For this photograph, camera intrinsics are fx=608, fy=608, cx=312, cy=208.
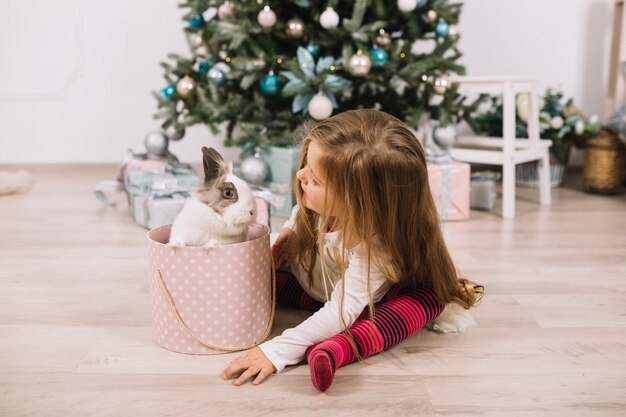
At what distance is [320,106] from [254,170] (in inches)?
12.7

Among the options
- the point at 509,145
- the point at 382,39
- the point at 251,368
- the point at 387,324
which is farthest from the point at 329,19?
the point at 251,368

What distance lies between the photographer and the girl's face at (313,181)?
3.40ft

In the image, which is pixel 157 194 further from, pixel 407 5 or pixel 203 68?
pixel 407 5

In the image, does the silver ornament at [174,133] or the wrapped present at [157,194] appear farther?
the silver ornament at [174,133]

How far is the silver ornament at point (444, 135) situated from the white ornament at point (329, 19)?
1.79 feet

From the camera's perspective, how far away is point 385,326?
3.51 ft

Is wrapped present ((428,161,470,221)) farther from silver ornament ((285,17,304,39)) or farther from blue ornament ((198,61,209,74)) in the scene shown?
blue ornament ((198,61,209,74))

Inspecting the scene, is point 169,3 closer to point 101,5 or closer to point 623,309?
point 101,5

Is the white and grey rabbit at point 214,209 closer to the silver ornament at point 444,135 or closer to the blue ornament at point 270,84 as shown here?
the blue ornament at point 270,84

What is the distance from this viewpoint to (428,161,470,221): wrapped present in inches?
81.8

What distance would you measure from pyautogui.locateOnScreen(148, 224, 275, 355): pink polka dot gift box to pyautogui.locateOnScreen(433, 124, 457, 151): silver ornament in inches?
48.5

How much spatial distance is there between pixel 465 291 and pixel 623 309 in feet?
1.23

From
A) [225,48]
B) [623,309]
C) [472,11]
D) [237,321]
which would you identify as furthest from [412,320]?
[472,11]

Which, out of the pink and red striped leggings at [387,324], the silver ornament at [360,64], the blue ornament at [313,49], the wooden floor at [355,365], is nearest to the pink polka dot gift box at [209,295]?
the wooden floor at [355,365]
